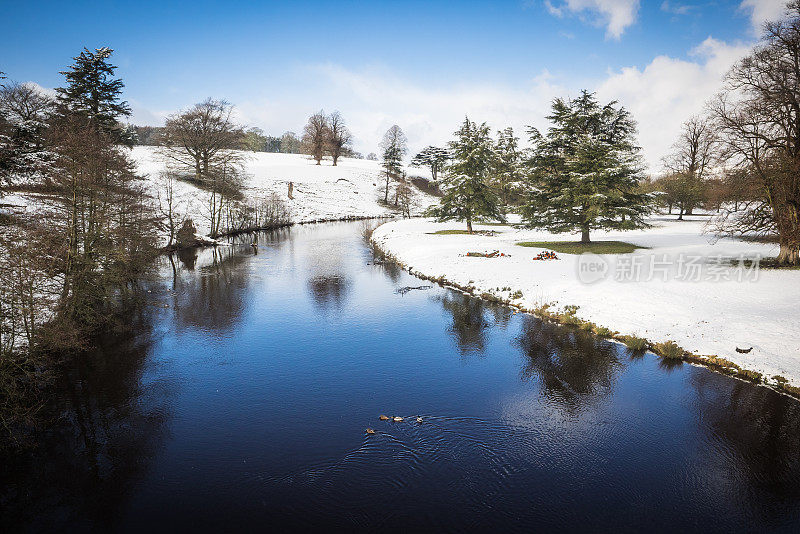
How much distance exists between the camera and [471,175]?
4138 centimetres

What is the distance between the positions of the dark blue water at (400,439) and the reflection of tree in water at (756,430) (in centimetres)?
4

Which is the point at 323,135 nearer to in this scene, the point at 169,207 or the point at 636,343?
the point at 169,207

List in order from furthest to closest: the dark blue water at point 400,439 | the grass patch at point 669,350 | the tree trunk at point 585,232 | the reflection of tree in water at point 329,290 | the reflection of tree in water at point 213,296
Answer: the tree trunk at point 585,232 → the reflection of tree in water at point 329,290 → the reflection of tree in water at point 213,296 → the grass patch at point 669,350 → the dark blue water at point 400,439

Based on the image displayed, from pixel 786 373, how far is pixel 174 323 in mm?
22410

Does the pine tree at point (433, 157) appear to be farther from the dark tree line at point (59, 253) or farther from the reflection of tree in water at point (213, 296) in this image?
the dark tree line at point (59, 253)

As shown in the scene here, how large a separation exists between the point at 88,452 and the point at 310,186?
244 ft

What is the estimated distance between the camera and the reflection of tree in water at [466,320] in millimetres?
15797

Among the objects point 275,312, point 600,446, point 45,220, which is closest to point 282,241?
point 275,312

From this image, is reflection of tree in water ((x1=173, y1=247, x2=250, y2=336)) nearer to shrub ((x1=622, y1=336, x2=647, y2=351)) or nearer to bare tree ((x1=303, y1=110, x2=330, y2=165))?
shrub ((x1=622, y1=336, x2=647, y2=351))

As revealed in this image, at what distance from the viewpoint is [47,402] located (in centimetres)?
1098

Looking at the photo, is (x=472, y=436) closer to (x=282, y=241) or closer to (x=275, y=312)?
(x=275, y=312)

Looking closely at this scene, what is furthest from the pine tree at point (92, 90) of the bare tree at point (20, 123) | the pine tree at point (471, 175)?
the pine tree at point (471, 175)


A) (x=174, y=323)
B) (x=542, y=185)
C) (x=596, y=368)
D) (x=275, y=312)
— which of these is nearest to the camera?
(x=596, y=368)

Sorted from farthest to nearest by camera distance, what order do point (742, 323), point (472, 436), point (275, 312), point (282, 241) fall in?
point (282, 241)
point (275, 312)
point (742, 323)
point (472, 436)
